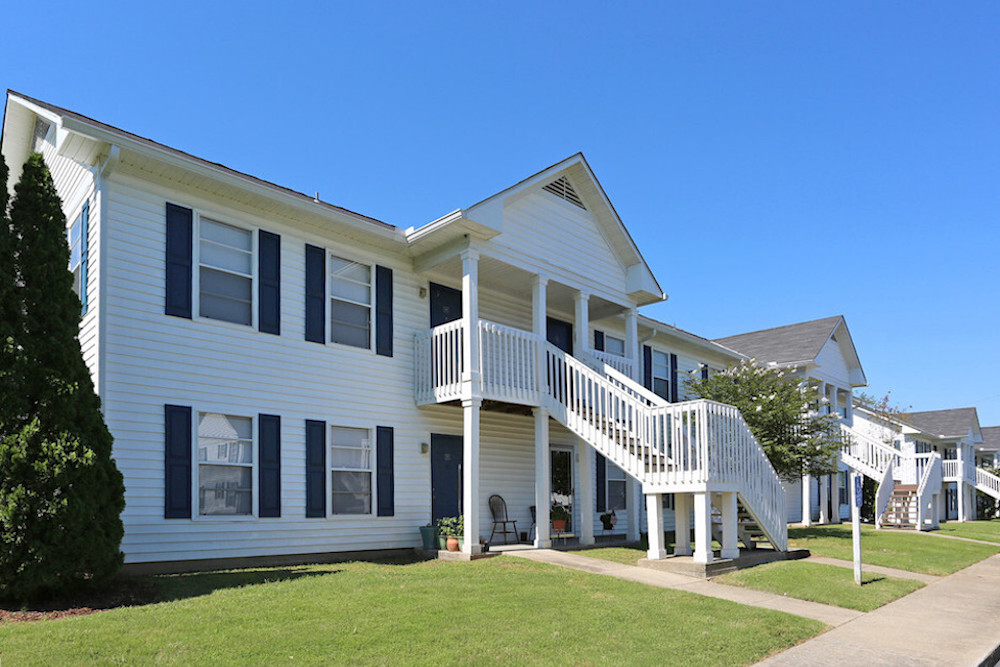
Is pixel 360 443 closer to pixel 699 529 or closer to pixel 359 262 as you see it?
pixel 359 262

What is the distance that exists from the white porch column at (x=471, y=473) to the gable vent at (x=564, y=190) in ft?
16.6

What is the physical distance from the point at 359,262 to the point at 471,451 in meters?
3.91

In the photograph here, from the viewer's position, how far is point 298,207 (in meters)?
12.8

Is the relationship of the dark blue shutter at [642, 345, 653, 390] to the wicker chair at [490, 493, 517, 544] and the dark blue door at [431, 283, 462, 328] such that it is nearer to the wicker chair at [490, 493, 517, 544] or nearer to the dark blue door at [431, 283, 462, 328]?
the wicker chair at [490, 493, 517, 544]

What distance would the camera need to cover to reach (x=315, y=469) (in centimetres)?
1302

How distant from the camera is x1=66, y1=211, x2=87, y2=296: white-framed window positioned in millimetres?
11828

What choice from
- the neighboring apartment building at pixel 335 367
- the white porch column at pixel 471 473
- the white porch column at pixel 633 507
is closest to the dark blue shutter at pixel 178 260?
the neighboring apartment building at pixel 335 367

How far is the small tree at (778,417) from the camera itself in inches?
765

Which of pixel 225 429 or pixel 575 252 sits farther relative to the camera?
pixel 575 252

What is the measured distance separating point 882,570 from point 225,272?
12.6 metres

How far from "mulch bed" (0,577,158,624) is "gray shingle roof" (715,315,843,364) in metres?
24.8

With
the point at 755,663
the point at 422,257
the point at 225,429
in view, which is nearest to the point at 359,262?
the point at 422,257

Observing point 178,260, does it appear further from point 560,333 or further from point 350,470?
point 560,333

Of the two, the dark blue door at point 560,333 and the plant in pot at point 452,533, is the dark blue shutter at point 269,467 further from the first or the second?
the dark blue door at point 560,333
